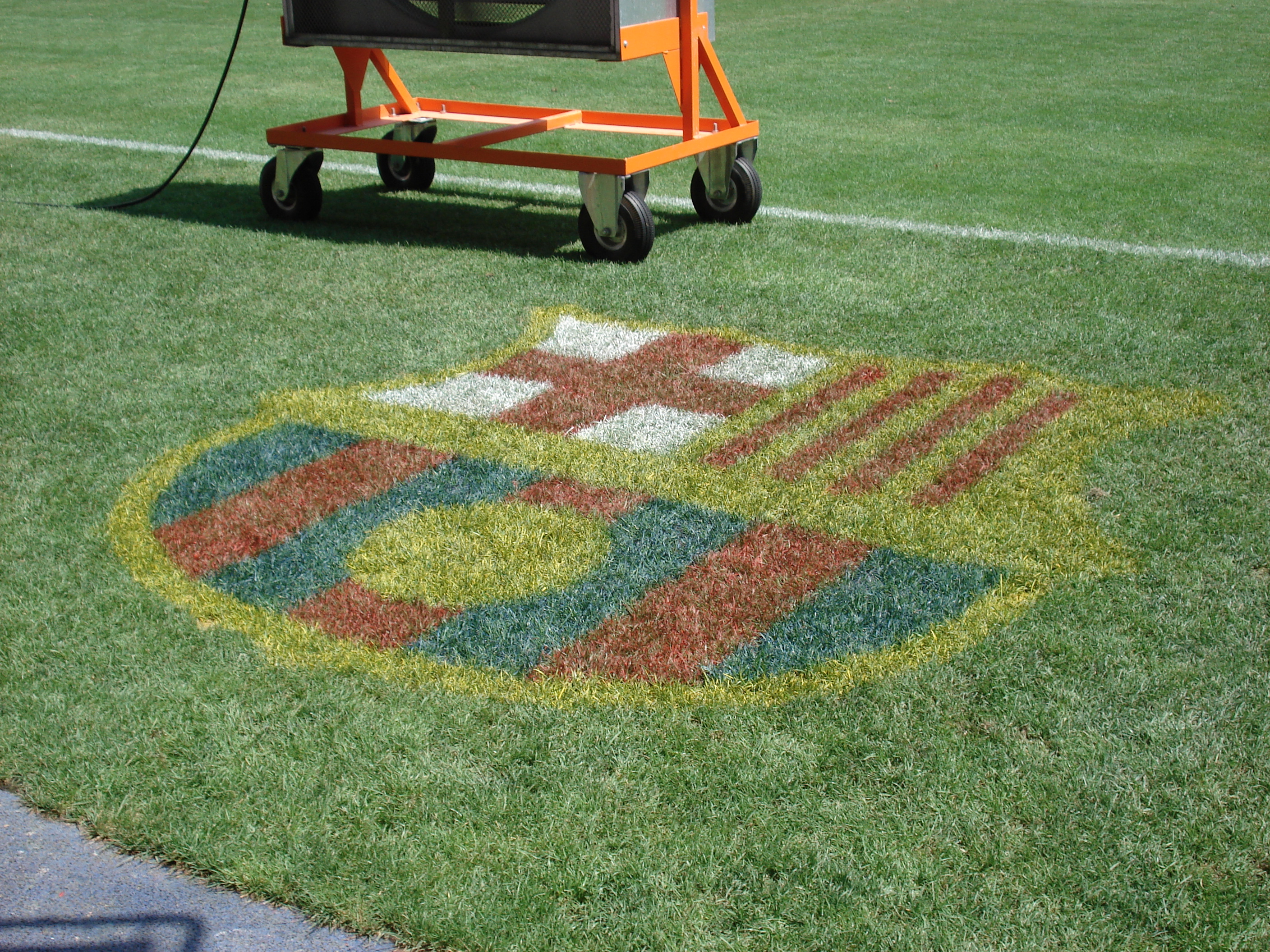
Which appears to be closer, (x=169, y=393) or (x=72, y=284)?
(x=169, y=393)

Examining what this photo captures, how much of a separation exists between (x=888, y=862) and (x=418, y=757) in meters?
1.15

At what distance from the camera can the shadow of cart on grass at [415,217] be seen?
7.82m

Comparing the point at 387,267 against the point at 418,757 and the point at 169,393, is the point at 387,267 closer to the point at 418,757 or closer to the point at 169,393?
the point at 169,393

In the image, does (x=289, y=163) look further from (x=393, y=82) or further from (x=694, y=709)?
(x=694, y=709)

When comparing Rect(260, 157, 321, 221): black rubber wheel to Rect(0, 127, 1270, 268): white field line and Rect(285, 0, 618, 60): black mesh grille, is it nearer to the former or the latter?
Rect(285, 0, 618, 60): black mesh grille

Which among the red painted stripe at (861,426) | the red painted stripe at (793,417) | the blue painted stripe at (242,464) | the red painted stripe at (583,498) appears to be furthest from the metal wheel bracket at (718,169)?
the red painted stripe at (583,498)

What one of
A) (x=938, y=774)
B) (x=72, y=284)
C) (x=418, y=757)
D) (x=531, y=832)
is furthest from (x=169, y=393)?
(x=938, y=774)

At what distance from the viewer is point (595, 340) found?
6055mm

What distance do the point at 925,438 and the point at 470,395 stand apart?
1913 mm

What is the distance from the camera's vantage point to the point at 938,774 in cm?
299

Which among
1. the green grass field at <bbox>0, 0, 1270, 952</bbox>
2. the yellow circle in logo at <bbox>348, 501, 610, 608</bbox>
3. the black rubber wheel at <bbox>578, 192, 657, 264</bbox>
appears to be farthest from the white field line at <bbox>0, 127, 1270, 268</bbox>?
the yellow circle in logo at <bbox>348, 501, 610, 608</bbox>

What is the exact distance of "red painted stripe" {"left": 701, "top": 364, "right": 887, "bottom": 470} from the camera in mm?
4770

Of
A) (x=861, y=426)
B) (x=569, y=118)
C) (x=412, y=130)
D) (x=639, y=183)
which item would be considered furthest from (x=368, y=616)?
(x=412, y=130)

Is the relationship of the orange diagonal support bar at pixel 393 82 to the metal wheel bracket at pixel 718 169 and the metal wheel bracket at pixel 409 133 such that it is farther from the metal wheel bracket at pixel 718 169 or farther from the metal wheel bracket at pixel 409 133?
the metal wheel bracket at pixel 718 169
